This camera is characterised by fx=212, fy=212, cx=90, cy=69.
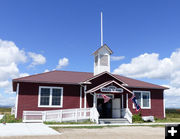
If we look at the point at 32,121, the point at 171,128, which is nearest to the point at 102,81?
the point at 32,121

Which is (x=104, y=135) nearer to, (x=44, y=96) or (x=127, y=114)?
(x=127, y=114)

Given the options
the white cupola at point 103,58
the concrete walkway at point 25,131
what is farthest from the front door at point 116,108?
the concrete walkway at point 25,131

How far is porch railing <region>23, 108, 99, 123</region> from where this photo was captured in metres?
17.7

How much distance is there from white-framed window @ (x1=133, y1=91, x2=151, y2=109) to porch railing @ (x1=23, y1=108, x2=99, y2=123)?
6.47 metres

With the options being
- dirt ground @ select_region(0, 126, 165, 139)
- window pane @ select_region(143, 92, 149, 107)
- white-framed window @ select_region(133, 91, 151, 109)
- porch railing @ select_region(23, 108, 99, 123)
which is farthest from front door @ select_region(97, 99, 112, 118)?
dirt ground @ select_region(0, 126, 165, 139)

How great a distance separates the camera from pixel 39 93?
19.3 metres

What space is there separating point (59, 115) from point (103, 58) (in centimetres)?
748

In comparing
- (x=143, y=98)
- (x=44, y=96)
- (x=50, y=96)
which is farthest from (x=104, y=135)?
(x=143, y=98)

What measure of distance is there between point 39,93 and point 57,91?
1669mm

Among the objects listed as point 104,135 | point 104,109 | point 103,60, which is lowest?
point 104,135

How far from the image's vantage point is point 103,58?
2184cm

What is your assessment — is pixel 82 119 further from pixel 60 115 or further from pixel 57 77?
pixel 57 77

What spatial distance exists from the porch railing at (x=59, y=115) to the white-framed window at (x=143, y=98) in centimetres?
647

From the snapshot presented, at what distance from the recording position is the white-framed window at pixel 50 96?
19.3m
